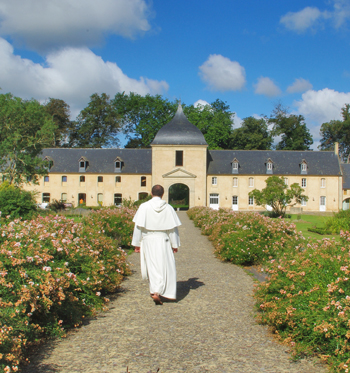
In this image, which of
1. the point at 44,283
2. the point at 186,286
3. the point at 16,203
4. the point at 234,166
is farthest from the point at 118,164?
the point at 44,283

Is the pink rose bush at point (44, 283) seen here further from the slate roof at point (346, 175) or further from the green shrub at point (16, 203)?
the slate roof at point (346, 175)

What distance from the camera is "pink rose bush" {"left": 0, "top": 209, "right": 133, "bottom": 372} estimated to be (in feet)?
12.2

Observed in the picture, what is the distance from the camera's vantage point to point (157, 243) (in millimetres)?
6270

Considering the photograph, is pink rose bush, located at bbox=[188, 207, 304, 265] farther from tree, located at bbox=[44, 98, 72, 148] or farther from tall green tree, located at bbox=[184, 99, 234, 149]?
tree, located at bbox=[44, 98, 72, 148]

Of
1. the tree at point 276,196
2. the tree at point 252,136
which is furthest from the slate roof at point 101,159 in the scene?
the tree at point 276,196

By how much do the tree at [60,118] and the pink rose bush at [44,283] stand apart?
53.9 m

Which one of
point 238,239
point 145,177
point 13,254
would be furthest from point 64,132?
point 13,254

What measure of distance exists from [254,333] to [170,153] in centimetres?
4049

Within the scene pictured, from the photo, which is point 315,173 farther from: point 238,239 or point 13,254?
Answer: point 13,254

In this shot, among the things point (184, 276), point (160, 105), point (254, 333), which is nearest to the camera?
point (254, 333)

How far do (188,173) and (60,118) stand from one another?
25.9 m

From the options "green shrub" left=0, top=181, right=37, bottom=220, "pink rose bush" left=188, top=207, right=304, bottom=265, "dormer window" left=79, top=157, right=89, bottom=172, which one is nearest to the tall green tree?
"dormer window" left=79, top=157, right=89, bottom=172

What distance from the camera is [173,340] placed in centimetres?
453

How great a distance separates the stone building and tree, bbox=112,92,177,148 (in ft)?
28.1
